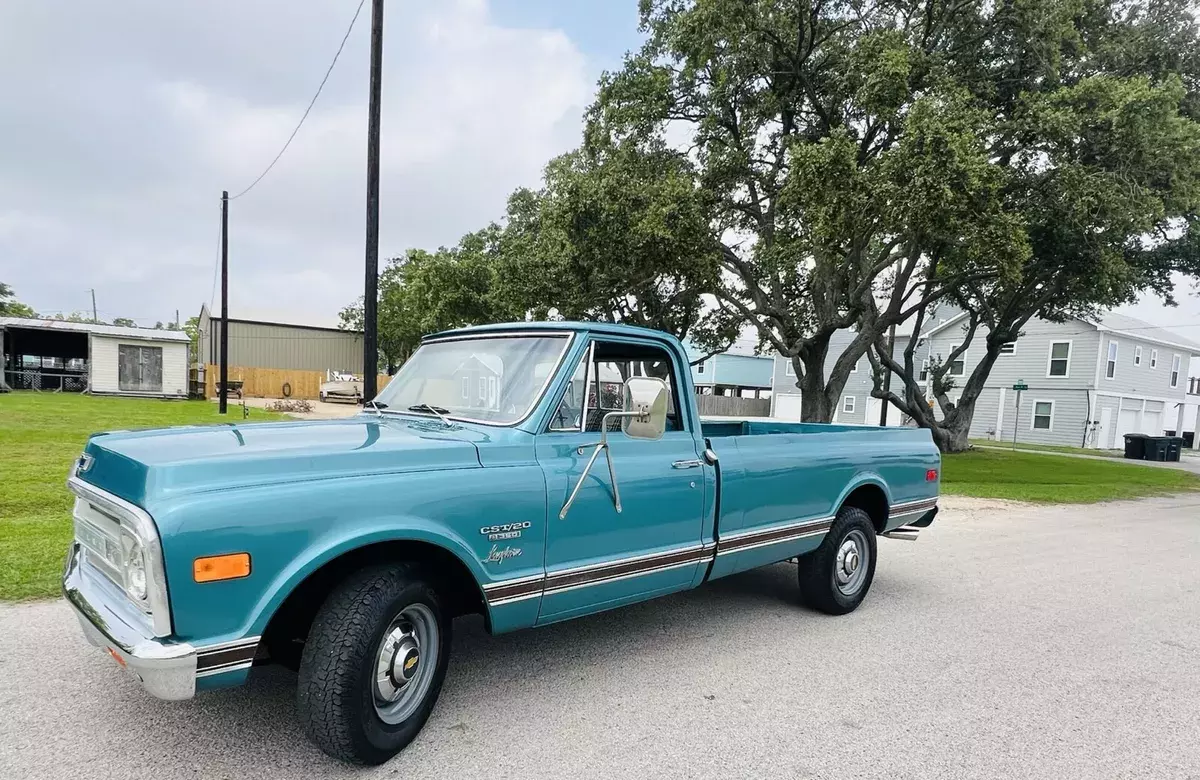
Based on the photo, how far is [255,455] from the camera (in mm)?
2717

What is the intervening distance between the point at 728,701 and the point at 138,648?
2.76 meters

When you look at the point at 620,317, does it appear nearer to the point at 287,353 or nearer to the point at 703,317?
the point at 703,317

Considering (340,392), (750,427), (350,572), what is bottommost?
(340,392)

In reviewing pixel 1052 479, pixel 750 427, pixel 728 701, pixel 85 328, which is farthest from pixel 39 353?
pixel 1052 479

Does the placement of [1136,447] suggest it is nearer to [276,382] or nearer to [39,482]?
[39,482]

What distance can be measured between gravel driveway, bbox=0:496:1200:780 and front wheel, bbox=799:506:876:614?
15cm

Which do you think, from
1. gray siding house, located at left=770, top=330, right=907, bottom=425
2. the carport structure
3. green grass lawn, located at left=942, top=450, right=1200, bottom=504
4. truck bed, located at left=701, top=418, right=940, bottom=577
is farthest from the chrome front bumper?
gray siding house, located at left=770, top=330, right=907, bottom=425

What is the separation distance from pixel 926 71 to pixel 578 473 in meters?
13.2

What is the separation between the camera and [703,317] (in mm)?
20109

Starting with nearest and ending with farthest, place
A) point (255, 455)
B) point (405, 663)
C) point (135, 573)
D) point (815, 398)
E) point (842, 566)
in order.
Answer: point (135, 573), point (255, 455), point (405, 663), point (842, 566), point (815, 398)

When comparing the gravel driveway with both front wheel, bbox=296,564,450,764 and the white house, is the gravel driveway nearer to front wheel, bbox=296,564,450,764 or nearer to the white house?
front wheel, bbox=296,564,450,764

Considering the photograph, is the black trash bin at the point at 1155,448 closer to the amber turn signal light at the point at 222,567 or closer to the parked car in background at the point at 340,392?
the amber turn signal light at the point at 222,567

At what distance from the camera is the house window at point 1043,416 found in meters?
32.3

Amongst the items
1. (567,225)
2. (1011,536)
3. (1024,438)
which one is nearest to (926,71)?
(567,225)
